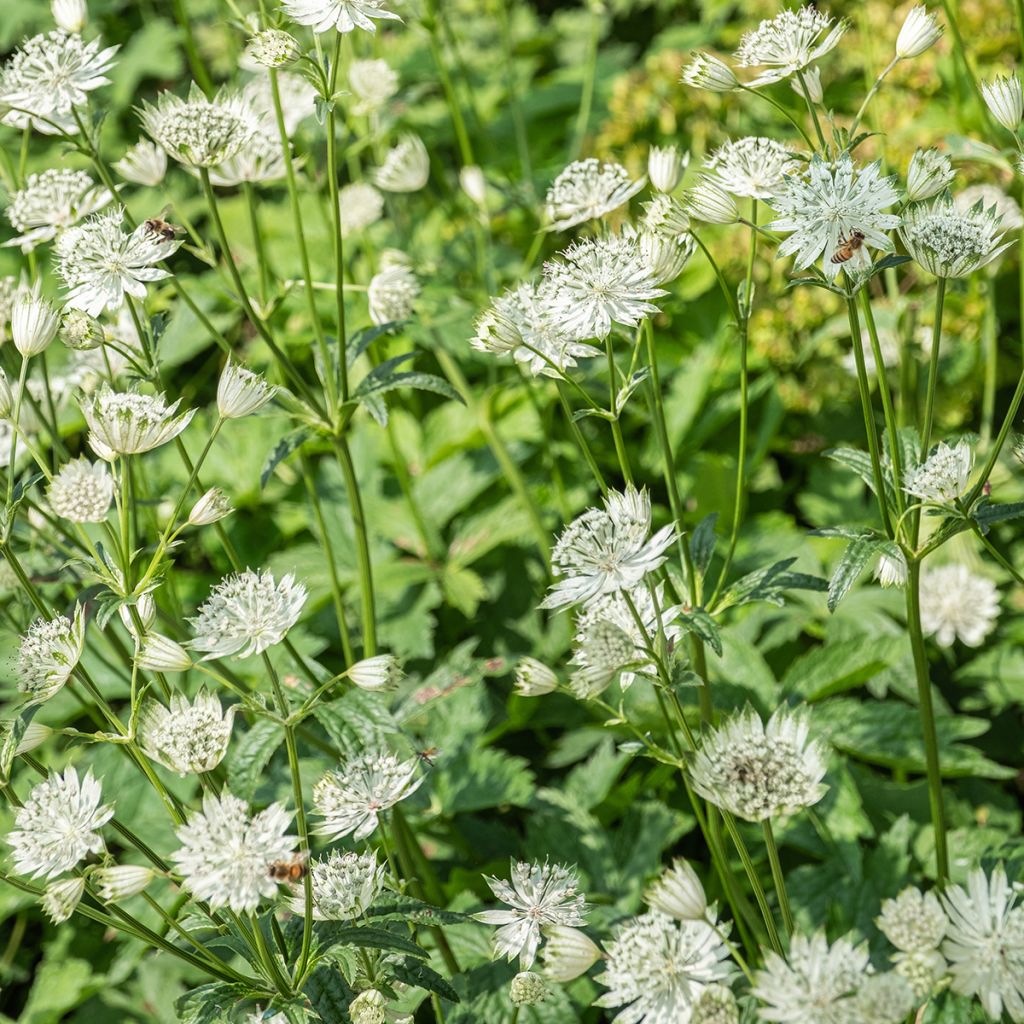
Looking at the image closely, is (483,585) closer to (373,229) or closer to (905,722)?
(905,722)

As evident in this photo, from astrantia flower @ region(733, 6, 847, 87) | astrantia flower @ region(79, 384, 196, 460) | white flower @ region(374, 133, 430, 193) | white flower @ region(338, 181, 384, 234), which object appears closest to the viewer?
astrantia flower @ region(79, 384, 196, 460)

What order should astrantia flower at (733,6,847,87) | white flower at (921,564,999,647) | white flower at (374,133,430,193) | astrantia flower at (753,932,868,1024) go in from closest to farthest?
astrantia flower at (753,932,868,1024), astrantia flower at (733,6,847,87), white flower at (921,564,999,647), white flower at (374,133,430,193)

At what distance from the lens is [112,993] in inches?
95.1

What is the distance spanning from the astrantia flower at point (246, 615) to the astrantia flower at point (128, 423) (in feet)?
0.67

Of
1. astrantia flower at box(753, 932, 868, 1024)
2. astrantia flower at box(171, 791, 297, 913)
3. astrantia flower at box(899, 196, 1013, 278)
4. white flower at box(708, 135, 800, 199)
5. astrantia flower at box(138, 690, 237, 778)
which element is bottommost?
astrantia flower at box(753, 932, 868, 1024)

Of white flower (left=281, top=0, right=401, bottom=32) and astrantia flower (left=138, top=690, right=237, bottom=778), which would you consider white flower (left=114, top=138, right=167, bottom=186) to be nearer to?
white flower (left=281, top=0, right=401, bottom=32)

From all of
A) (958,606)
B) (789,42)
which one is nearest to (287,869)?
(789,42)

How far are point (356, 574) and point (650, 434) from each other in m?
0.85

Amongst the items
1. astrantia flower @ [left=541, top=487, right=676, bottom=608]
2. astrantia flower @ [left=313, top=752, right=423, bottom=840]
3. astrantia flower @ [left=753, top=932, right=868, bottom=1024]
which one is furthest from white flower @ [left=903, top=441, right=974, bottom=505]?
astrantia flower @ [left=313, top=752, right=423, bottom=840]

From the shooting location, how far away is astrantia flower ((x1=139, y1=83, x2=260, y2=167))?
1724 millimetres

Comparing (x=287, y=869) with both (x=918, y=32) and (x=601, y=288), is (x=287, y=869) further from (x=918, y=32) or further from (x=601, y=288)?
(x=918, y=32)

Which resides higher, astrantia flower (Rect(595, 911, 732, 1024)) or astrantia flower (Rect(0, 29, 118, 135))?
astrantia flower (Rect(0, 29, 118, 135))

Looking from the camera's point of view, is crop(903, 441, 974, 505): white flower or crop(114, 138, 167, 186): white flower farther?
crop(114, 138, 167, 186): white flower

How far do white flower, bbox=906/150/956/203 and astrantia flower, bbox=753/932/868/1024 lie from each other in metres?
0.92
